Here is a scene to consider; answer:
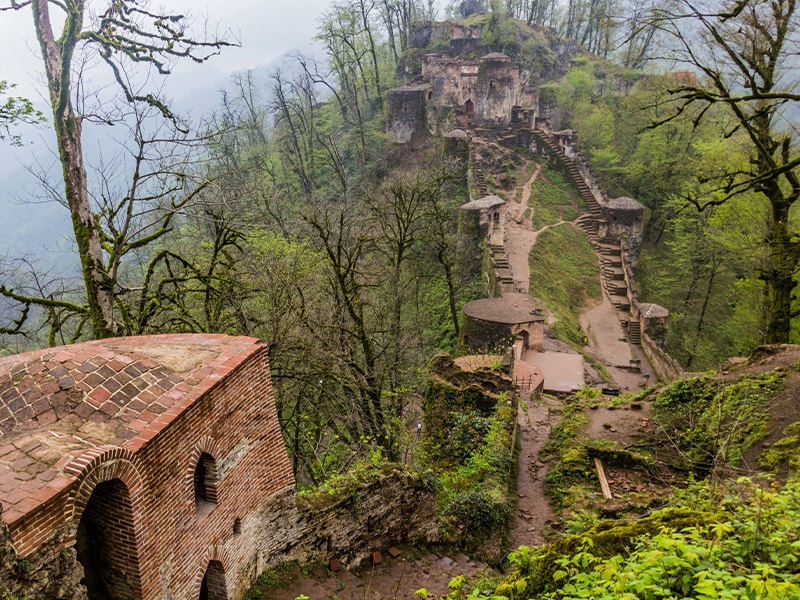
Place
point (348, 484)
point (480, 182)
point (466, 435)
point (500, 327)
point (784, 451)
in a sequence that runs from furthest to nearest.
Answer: point (480, 182)
point (500, 327)
point (466, 435)
point (784, 451)
point (348, 484)

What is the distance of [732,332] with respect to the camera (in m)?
23.3

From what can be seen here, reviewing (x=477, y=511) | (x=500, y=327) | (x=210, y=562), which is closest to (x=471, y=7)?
(x=500, y=327)

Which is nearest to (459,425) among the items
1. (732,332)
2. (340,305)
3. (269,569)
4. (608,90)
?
(340,305)

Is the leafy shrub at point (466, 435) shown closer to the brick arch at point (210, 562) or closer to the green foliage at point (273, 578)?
the green foliage at point (273, 578)

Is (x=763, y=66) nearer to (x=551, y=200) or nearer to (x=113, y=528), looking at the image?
(x=113, y=528)

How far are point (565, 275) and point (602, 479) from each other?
17.4m

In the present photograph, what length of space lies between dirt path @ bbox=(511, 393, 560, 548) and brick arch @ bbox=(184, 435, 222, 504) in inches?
261

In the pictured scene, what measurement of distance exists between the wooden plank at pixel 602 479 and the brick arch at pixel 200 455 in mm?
7598

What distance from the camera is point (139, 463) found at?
4.74 metres

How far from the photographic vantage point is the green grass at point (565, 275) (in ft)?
77.0

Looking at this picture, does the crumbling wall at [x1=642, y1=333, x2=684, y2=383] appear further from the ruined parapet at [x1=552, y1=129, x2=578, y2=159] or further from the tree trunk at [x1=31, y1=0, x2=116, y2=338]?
the tree trunk at [x1=31, y1=0, x2=116, y2=338]

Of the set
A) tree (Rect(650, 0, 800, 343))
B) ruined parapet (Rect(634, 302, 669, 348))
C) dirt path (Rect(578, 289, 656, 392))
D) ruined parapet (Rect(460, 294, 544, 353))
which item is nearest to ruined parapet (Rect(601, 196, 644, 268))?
dirt path (Rect(578, 289, 656, 392))

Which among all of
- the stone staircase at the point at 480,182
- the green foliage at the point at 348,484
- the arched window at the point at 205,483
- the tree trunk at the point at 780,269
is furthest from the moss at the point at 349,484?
the stone staircase at the point at 480,182

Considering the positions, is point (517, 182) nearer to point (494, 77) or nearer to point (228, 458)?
point (494, 77)
